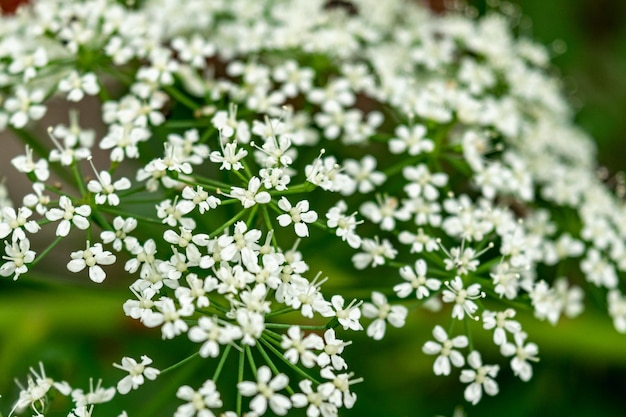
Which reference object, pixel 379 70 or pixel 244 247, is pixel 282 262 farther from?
pixel 379 70

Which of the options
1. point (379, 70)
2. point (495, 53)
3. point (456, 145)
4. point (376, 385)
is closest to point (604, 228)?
A: point (456, 145)

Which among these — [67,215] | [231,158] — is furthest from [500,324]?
[67,215]

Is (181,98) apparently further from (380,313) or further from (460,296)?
(460,296)

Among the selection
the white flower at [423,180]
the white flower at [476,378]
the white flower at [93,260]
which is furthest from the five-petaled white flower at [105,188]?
the white flower at [476,378]

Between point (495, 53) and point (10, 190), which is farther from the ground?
point (495, 53)

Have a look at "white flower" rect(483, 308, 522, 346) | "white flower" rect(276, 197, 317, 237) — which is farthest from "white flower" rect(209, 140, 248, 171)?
"white flower" rect(483, 308, 522, 346)

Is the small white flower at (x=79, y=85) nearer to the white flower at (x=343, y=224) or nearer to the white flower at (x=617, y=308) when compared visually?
the white flower at (x=343, y=224)

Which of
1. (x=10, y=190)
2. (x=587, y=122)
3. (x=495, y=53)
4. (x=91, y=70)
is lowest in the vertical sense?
(x=10, y=190)
